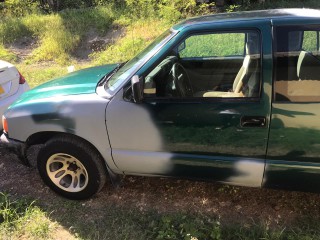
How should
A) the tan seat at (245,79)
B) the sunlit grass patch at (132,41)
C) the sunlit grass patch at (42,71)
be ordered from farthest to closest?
the sunlit grass patch at (132,41) → the sunlit grass patch at (42,71) → the tan seat at (245,79)

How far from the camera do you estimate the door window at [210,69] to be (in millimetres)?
2746

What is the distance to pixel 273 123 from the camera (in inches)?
103

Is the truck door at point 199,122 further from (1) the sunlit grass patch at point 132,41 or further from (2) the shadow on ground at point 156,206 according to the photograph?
(1) the sunlit grass patch at point 132,41

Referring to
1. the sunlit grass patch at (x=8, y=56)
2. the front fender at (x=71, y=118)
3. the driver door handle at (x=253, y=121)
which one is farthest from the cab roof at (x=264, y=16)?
the sunlit grass patch at (x=8, y=56)

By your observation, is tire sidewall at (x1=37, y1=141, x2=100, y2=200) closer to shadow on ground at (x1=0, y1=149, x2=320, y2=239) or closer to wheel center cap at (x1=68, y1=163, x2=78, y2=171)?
shadow on ground at (x1=0, y1=149, x2=320, y2=239)

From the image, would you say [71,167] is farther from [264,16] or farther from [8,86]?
[264,16]

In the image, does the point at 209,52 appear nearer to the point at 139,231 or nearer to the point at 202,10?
the point at 139,231

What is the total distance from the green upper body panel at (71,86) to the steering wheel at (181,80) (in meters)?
0.75

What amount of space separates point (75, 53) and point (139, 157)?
20.7ft

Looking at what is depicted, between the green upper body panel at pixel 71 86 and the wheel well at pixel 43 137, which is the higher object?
the green upper body panel at pixel 71 86

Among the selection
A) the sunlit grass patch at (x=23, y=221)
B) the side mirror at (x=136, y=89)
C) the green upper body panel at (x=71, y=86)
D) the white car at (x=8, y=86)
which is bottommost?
the sunlit grass patch at (x=23, y=221)

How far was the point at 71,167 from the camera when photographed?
3.41 meters

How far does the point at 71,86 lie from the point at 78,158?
692 mm

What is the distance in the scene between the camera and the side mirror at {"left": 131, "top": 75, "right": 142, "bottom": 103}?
8.91ft
